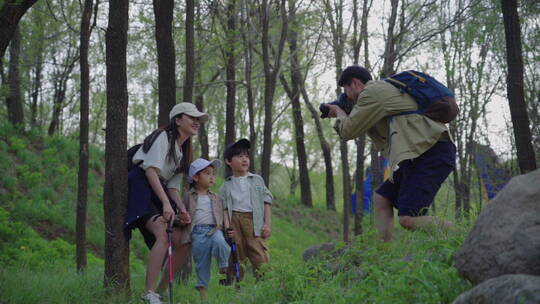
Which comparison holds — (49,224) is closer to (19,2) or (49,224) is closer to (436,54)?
(19,2)

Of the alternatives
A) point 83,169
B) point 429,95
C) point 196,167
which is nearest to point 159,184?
point 196,167

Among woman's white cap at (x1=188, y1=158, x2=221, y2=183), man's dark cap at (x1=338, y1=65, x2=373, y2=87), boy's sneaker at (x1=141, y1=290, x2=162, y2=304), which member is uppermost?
man's dark cap at (x1=338, y1=65, x2=373, y2=87)

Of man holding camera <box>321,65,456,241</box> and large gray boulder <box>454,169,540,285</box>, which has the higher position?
man holding camera <box>321,65,456,241</box>

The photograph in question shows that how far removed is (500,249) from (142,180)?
3.35 metres

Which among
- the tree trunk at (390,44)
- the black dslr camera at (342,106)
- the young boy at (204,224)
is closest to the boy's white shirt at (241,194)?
the young boy at (204,224)

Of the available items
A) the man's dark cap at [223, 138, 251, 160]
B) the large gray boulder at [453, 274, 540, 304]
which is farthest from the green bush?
the large gray boulder at [453, 274, 540, 304]

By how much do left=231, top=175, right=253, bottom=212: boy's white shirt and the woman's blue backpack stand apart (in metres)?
2.12

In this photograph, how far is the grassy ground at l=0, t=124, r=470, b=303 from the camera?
3.47 meters

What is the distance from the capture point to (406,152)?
4473mm

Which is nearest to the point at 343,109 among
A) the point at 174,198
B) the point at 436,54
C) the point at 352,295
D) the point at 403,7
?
the point at 174,198

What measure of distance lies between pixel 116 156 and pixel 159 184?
581mm

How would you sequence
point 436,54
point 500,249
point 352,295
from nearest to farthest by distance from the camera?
point 500,249, point 352,295, point 436,54

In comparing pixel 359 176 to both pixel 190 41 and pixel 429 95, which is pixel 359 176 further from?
pixel 429 95

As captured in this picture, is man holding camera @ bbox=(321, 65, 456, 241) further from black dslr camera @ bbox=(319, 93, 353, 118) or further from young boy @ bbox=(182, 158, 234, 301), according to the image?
young boy @ bbox=(182, 158, 234, 301)
